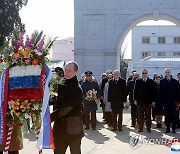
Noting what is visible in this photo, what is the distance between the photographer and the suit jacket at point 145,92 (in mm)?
11953

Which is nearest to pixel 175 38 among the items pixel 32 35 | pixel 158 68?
pixel 158 68

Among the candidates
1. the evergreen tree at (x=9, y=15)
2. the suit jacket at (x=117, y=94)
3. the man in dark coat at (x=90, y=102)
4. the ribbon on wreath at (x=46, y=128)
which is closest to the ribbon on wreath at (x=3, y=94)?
the ribbon on wreath at (x=46, y=128)

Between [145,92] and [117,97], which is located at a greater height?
[145,92]

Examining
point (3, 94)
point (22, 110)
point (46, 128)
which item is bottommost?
point (46, 128)

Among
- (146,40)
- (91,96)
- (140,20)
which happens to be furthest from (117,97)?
(146,40)

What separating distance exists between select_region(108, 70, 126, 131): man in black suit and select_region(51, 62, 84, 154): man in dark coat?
20.8ft

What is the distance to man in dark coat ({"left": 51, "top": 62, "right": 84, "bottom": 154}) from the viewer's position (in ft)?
19.3

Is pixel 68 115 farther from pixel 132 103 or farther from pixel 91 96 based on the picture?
pixel 132 103

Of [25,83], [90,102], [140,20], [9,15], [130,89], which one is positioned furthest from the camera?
[9,15]

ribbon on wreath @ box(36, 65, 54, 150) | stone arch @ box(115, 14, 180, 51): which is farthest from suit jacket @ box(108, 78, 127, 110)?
stone arch @ box(115, 14, 180, 51)

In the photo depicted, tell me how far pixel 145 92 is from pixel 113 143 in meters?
2.28

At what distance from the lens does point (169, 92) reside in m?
11.7

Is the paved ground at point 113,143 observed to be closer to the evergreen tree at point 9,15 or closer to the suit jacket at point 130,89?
the suit jacket at point 130,89

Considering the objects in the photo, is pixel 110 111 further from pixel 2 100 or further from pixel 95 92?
pixel 2 100
